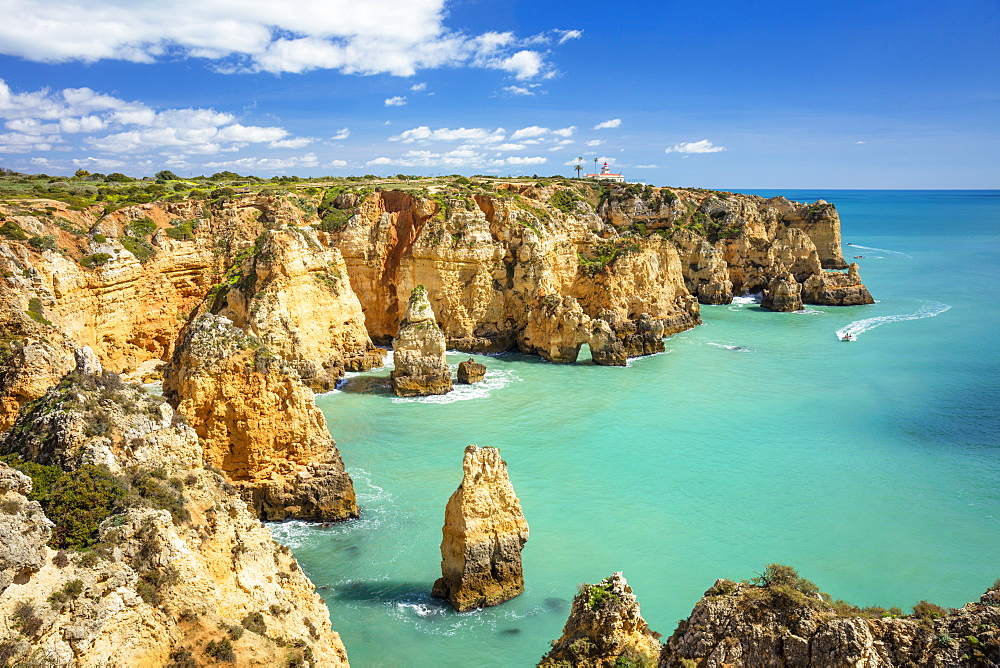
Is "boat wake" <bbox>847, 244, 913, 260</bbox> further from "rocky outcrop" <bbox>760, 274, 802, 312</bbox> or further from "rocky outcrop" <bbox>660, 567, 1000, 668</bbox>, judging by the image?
"rocky outcrop" <bbox>660, 567, 1000, 668</bbox>

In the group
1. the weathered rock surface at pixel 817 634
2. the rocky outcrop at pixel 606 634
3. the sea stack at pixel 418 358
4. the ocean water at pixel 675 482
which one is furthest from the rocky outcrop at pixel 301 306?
the weathered rock surface at pixel 817 634

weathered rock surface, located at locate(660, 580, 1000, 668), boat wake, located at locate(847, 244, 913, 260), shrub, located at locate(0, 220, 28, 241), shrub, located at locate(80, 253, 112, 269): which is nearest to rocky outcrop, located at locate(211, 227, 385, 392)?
shrub, located at locate(80, 253, 112, 269)

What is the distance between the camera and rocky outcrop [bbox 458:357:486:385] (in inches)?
1400

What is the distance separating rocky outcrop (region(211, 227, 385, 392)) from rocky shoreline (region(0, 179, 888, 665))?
120mm

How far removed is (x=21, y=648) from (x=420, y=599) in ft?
33.5

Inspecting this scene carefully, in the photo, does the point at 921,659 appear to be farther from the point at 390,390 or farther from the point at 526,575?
the point at 390,390

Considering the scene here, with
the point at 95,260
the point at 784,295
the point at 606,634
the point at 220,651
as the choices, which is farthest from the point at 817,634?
the point at 784,295

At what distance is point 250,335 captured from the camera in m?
20.9

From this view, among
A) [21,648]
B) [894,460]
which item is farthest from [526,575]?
[894,460]

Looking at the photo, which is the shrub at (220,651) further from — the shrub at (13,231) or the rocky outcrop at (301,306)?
the shrub at (13,231)

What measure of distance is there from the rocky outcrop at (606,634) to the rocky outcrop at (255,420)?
11109 mm

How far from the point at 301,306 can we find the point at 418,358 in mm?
6677

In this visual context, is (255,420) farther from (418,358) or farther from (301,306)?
(301,306)

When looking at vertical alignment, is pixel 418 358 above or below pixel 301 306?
below
